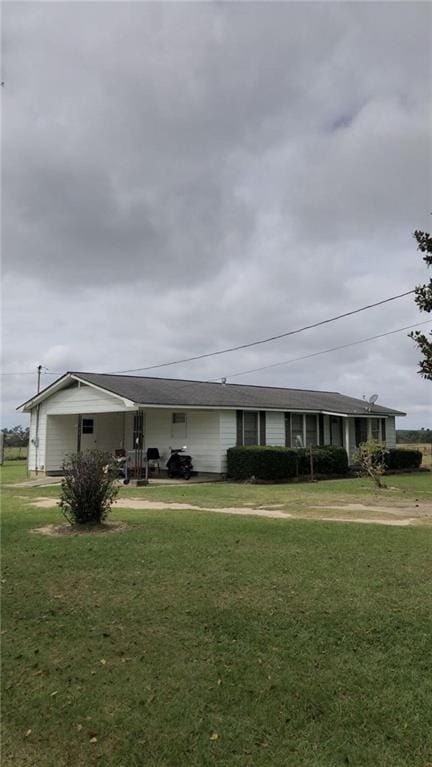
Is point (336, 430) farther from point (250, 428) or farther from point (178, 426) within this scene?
point (178, 426)

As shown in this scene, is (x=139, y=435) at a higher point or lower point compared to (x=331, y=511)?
higher

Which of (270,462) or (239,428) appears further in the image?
(239,428)

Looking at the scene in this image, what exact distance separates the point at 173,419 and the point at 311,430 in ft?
21.8

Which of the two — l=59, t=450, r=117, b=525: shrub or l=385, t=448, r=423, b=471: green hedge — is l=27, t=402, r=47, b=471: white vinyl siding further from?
l=385, t=448, r=423, b=471: green hedge

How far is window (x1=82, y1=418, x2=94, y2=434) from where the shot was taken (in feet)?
75.9

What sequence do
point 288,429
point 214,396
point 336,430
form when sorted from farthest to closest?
point 336,430
point 288,429
point 214,396

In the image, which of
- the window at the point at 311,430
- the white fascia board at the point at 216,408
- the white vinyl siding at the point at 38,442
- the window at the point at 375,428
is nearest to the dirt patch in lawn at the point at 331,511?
the white fascia board at the point at 216,408

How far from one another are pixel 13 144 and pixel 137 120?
284 cm

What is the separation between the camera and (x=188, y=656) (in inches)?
150

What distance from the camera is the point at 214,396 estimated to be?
21797 mm

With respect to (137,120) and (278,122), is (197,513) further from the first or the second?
(278,122)

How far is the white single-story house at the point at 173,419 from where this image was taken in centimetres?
1997

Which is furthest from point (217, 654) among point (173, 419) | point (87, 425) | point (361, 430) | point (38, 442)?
point (361, 430)

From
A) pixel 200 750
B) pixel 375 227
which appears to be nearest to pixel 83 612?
pixel 200 750
